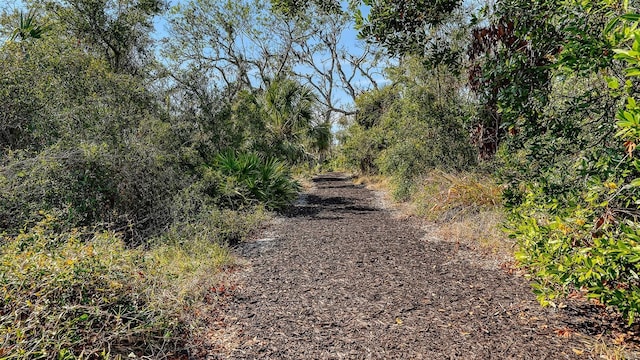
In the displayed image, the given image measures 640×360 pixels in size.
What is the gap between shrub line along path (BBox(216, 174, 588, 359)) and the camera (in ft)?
8.95

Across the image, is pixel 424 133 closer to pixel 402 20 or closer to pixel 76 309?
pixel 402 20

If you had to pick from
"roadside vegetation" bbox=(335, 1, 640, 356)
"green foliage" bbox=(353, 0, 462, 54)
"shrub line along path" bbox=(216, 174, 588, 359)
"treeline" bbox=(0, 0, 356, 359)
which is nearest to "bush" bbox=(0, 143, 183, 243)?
"treeline" bbox=(0, 0, 356, 359)

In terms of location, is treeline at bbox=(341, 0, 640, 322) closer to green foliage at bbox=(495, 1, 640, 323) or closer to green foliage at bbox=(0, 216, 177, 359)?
green foliage at bbox=(495, 1, 640, 323)

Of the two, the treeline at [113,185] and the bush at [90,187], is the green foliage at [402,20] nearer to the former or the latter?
the treeline at [113,185]

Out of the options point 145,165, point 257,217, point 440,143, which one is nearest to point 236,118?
point 257,217

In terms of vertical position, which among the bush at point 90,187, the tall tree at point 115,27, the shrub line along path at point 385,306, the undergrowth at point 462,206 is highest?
the tall tree at point 115,27

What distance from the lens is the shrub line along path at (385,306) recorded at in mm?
2729

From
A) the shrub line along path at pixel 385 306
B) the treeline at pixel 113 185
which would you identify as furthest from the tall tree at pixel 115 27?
the shrub line along path at pixel 385 306

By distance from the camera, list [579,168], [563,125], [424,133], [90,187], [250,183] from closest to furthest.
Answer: [579,168]
[563,125]
[90,187]
[424,133]
[250,183]

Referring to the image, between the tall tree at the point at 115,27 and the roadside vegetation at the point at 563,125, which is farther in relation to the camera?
the tall tree at the point at 115,27

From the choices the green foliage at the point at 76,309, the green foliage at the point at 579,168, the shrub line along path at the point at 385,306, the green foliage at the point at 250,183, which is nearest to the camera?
the green foliage at the point at 579,168

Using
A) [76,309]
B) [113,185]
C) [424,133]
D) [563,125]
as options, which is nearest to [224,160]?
[113,185]

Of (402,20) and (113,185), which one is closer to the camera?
(402,20)

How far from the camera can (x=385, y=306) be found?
3.46 meters
